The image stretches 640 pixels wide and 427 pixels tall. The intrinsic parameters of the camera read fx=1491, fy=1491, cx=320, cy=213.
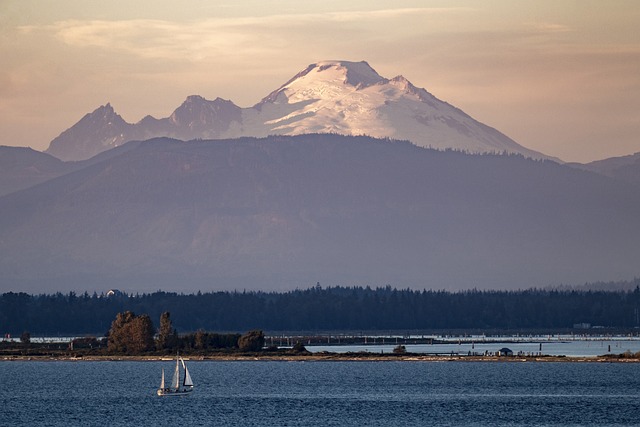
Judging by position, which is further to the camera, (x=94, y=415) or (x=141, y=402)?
(x=141, y=402)

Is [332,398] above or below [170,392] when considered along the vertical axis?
below

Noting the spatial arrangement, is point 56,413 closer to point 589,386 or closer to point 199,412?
point 199,412

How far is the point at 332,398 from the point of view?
479 feet

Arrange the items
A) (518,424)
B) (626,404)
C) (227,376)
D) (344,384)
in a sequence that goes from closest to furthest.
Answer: (518,424), (626,404), (344,384), (227,376)

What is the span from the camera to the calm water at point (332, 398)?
12262 centimetres

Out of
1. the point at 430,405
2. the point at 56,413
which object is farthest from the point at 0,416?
the point at 430,405

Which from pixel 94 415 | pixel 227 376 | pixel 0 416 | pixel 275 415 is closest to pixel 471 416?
pixel 275 415

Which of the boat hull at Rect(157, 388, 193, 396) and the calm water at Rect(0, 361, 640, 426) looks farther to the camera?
the boat hull at Rect(157, 388, 193, 396)

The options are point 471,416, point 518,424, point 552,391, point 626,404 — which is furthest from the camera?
point 552,391

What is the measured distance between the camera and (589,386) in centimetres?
16288

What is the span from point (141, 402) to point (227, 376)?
143ft

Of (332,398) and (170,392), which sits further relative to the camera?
(170,392)

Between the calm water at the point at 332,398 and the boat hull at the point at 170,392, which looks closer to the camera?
the calm water at the point at 332,398

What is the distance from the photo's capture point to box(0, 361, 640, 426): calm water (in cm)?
12262
